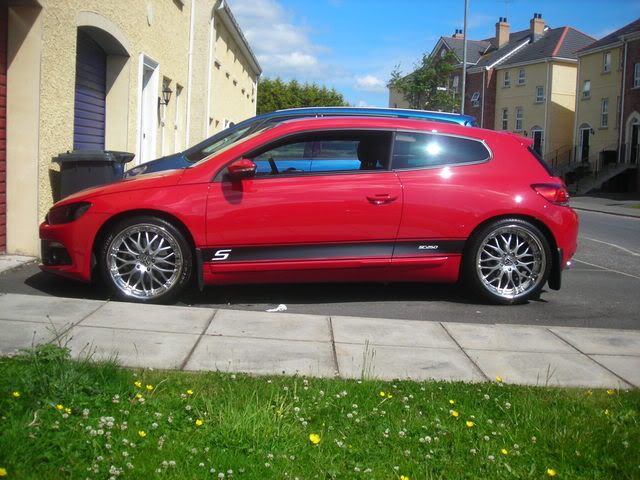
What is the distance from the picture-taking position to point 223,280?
629 cm

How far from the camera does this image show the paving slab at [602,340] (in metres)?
5.39

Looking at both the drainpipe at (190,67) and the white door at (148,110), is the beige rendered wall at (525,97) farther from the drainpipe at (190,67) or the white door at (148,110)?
the white door at (148,110)

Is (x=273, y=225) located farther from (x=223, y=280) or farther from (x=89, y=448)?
(x=89, y=448)

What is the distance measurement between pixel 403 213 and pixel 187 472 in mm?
3790

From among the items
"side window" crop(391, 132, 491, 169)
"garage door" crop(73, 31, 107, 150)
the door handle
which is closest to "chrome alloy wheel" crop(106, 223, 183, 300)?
the door handle

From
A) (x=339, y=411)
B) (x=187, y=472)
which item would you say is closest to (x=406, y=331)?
(x=339, y=411)

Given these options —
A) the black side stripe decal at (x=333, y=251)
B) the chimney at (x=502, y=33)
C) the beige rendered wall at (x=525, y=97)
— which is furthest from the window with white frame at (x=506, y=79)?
the black side stripe decal at (x=333, y=251)

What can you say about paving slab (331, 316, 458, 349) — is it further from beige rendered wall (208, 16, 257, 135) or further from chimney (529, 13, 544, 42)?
chimney (529, 13, 544, 42)

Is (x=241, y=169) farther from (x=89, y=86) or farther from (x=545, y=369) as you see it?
(x=89, y=86)

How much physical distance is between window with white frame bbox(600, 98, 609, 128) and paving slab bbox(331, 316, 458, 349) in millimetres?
41194

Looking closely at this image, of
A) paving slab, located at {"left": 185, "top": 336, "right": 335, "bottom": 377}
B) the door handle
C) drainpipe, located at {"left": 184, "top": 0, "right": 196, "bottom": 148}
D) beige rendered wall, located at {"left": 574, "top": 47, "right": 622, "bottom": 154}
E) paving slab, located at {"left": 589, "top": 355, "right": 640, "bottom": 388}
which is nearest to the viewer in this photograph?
paving slab, located at {"left": 185, "top": 336, "right": 335, "bottom": 377}

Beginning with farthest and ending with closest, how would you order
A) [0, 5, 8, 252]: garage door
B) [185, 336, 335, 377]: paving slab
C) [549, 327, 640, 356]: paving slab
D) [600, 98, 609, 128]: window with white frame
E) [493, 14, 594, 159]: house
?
1. [493, 14, 594, 159]: house
2. [600, 98, 609, 128]: window with white frame
3. [0, 5, 8, 252]: garage door
4. [549, 327, 640, 356]: paving slab
5. [185, 336, 335, 377]: paving slab

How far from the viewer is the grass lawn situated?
3.12 meters

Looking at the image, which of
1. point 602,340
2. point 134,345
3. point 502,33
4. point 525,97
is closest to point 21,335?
point 134,345
